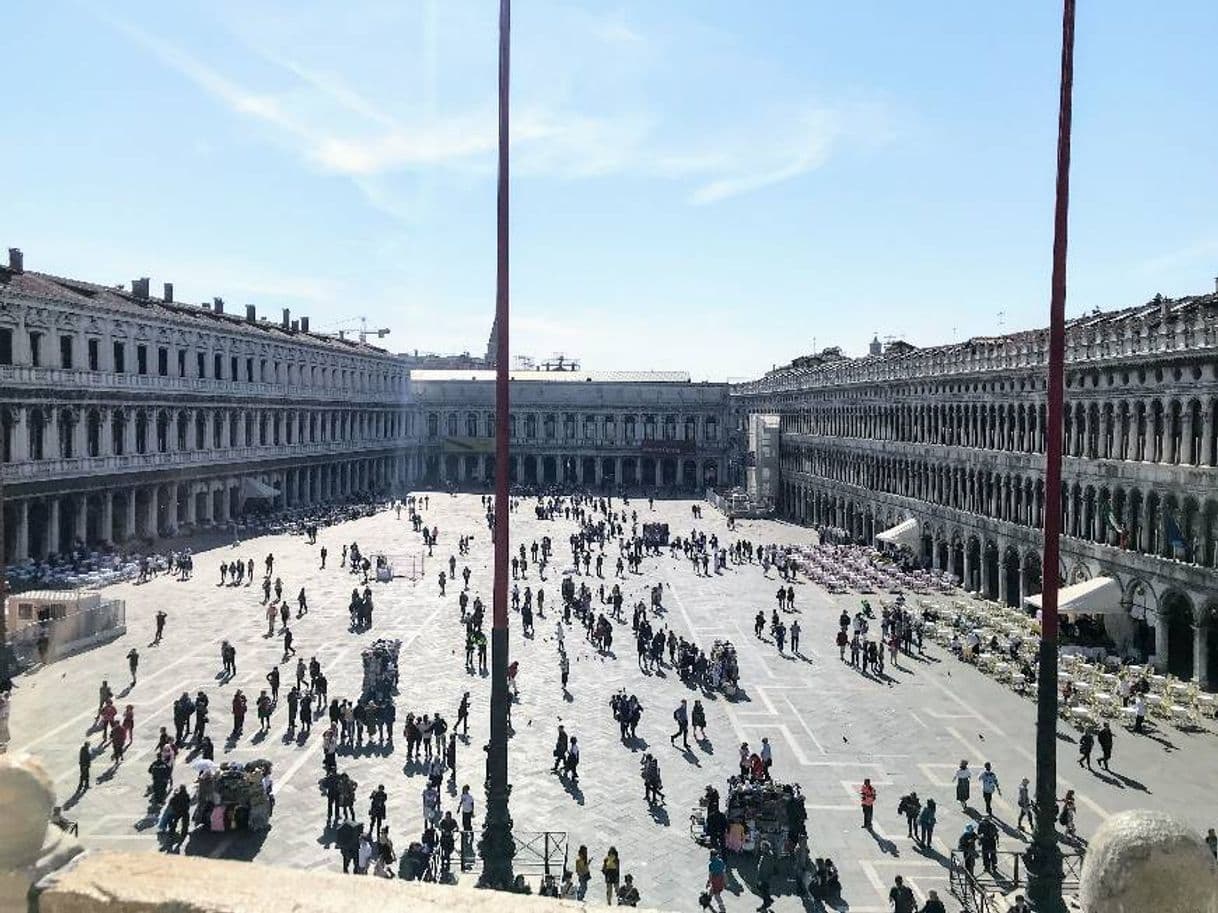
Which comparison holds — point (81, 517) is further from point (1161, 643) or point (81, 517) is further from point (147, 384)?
point (1161, 643)

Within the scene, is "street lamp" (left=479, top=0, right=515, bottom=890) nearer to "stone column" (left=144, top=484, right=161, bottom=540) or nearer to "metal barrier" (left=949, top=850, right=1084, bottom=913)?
"metal barrier" (left=949, top=850, right=1084, bottom=913)

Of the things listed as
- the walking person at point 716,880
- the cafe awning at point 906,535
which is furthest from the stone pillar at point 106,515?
the walking person at point 716,880

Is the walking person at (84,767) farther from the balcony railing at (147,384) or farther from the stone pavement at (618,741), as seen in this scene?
the balcony railing at (147,384)

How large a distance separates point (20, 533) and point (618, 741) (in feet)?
109

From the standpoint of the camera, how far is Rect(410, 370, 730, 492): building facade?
349 feet

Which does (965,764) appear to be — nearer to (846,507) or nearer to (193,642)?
(193,642)

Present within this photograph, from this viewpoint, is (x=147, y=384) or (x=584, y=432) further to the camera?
(x=584, y=432)

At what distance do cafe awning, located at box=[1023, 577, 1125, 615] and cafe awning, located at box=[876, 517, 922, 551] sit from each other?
17.4 metres

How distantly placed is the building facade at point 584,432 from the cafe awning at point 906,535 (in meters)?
54.0

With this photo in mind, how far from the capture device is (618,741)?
23250mm

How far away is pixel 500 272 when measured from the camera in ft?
34.7

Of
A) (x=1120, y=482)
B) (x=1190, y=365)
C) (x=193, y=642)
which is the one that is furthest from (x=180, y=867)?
(x=1120, y=482)

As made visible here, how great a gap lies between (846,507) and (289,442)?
135ft

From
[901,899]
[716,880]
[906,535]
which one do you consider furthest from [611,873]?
[906,535]
